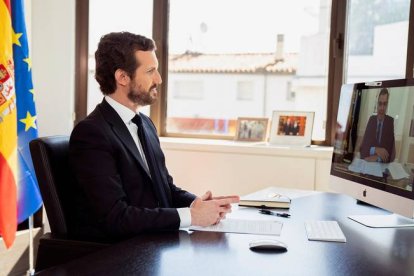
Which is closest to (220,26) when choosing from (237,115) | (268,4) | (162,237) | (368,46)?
(268,4)

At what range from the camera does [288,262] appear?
1222 mm

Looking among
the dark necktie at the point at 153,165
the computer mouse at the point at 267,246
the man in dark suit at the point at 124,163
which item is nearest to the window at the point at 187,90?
the man in dark suit at the point at 124,163

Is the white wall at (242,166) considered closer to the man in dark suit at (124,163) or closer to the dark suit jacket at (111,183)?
the man in dark suit at (124,163)

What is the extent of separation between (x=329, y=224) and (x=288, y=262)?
18.7 inches

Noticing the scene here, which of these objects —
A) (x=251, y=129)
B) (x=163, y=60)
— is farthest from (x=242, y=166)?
(x=163, y=60)

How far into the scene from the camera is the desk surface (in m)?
1.15

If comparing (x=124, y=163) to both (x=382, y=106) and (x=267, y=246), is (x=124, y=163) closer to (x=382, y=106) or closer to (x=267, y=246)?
(x=267, y=246)

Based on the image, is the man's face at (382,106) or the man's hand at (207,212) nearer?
the man's hand at (207,212)

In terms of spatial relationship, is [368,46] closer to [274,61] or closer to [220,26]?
[274,61]

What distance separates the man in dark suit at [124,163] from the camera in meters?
1.50

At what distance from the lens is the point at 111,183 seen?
1.51 m

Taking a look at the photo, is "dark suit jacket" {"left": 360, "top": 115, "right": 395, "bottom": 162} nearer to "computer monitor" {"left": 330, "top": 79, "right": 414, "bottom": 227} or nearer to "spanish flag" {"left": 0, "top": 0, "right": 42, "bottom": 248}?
"computer monitor" {"left": 330, "top": 79, "right": 414, "bottom": 227}

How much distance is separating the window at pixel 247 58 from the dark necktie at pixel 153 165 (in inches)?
63.8

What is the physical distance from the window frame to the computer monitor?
46.0 inches
